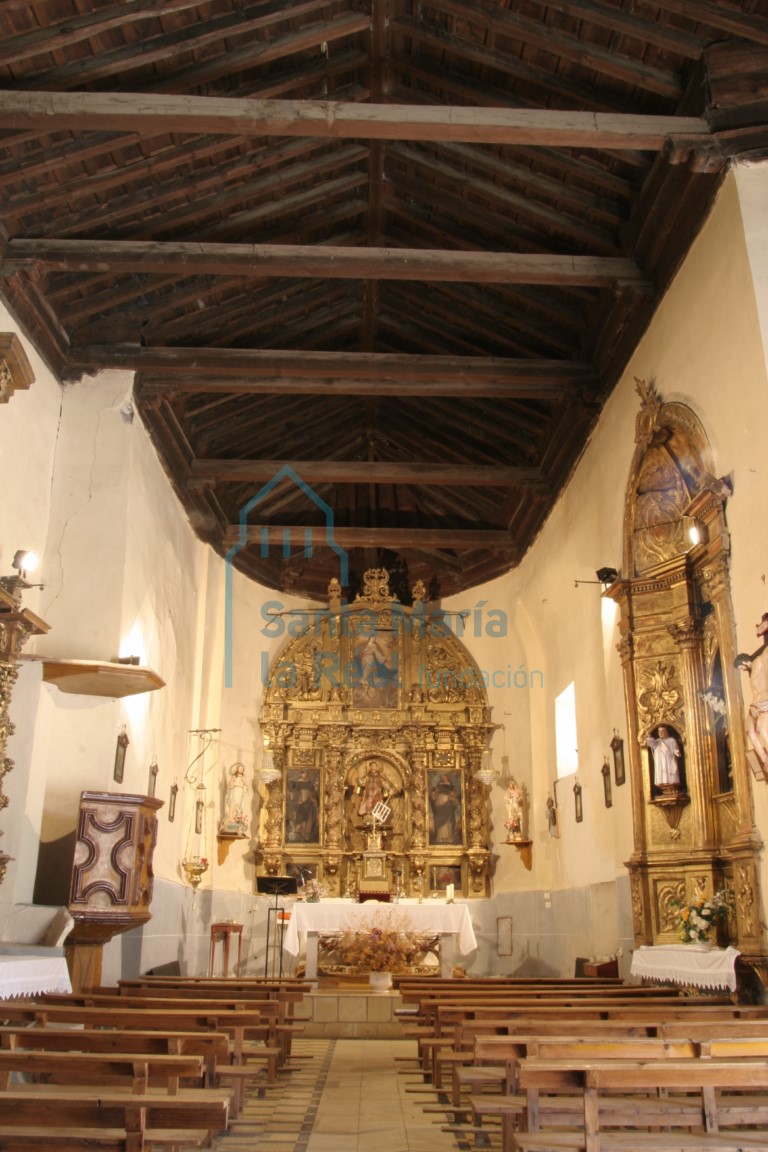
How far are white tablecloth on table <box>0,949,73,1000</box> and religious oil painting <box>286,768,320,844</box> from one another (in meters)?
8.95

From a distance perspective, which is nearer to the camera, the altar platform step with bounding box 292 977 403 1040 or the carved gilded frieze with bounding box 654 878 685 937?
the carved gilded frieze with bounding box 654 878 685 937

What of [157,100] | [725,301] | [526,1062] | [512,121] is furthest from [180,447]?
[526,1062]

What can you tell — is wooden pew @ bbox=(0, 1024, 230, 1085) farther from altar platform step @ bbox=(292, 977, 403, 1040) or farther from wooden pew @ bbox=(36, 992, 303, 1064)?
altar platform step @ bbox=(292, 977, 403, 1040)

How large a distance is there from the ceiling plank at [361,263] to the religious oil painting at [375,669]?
8748 millimetres

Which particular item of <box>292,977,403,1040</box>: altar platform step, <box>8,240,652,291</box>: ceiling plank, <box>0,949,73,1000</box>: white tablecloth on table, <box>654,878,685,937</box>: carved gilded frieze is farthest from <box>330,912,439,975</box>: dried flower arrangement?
<box>8,240,652,291</box>: ceiling plank

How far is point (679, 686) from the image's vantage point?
9.80 metres

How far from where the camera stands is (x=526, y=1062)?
3.95 metres

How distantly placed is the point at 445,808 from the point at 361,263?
9.68 metres

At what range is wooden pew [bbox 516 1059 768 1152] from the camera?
3686 millimetres

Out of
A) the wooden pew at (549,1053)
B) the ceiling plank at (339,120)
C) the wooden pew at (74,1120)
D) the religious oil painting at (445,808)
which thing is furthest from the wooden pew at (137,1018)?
the religious oil painting at (445,808)

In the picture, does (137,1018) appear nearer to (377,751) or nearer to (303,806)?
(303,806)

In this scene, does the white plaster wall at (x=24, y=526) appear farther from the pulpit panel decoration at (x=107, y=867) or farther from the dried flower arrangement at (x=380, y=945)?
the dried flower arrangement at (x=380, y=945)

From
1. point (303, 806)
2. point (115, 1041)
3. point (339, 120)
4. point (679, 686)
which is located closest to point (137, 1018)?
point (115, 1041)

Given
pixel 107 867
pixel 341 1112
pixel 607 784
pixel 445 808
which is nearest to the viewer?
pixel 341 1112
